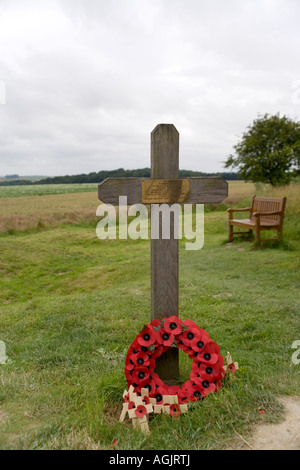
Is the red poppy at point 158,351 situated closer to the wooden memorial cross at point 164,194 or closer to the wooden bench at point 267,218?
the wooden memorial cross at point 164,194

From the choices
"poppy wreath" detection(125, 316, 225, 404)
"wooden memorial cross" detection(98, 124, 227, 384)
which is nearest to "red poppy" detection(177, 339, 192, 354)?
"poppy wreath" detection(125, 316, 225, 404)

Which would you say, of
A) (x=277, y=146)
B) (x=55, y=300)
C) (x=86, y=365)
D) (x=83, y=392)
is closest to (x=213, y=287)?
(x=55, y=300)

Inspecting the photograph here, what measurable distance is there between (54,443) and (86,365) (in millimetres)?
1407

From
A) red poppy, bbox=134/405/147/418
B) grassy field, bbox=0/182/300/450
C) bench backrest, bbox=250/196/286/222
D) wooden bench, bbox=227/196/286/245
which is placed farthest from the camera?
bench backrest, bbox=250/196/286/222

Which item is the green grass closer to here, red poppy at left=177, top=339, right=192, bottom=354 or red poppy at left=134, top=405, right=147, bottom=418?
red poppy at left=177, top=339, right=192, bottom=354

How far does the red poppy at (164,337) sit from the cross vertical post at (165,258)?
0.21 m

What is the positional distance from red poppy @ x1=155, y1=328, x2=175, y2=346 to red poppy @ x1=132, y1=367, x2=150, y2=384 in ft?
0.80

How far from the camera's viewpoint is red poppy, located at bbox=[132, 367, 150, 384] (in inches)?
117

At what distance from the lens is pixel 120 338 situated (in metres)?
4.62

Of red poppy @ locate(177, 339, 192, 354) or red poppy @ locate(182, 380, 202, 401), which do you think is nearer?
red poppy @ locate(182, 380, 202, 401)

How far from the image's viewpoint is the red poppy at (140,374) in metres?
2.98

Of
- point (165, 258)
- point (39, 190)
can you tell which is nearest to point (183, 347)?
point (165, 258)

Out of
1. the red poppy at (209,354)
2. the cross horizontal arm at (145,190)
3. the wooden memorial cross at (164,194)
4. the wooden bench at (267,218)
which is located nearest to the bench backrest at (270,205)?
the wooden bench at (267,218)

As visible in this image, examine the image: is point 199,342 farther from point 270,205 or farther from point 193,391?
point 270,205
